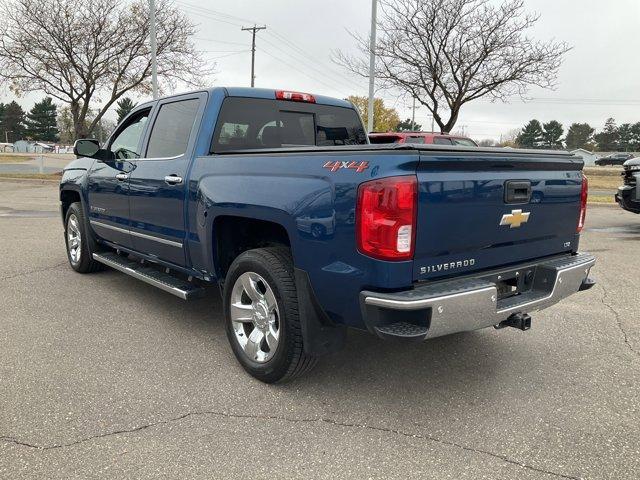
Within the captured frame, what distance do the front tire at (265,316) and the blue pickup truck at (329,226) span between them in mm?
11

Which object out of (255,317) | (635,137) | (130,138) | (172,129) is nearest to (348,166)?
(255,317)

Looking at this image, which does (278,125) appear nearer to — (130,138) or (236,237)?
(236,237)

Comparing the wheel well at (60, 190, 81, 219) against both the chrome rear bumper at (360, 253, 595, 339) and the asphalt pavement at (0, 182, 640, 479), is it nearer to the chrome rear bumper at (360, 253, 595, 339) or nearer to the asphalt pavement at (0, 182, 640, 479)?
the asphalt pavement at (0, 182, 640, 479)

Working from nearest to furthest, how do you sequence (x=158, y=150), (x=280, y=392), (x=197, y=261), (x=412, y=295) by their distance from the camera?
1. (x=412, y=295)
2. (x=280, y=392)
3. (x=197, y=261)
4. (x=158, y=150)

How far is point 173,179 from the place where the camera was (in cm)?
389

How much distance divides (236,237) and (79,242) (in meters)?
3.16

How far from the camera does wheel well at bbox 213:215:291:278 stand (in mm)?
3438

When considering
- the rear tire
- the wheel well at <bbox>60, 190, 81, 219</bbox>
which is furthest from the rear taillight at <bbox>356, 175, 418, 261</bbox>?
the wheel well at <bbox>60, 190, 81, 219</bbox>

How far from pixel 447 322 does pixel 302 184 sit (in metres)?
1.07

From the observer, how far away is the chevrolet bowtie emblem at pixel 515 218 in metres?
2.97

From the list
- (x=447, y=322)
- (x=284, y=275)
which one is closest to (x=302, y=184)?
(x=284, y=275)

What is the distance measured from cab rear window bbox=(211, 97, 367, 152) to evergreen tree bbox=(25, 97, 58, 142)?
4391 inches

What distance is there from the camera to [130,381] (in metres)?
3.26

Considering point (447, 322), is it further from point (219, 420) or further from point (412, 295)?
point (219, 420)
